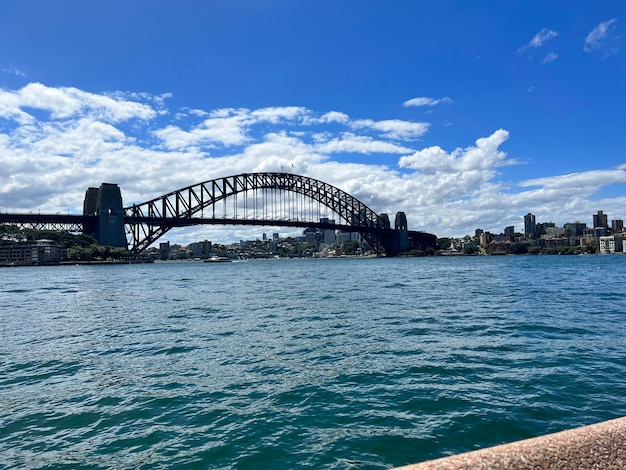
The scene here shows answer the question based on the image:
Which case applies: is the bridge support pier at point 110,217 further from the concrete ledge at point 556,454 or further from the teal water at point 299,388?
the concrete ledge at point 556,454

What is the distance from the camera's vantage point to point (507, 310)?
17.2 metres

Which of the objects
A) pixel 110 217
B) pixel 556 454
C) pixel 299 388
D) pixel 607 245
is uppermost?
pixel 110 217

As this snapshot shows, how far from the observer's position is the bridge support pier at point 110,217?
303 feet

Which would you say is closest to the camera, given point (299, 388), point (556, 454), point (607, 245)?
point (556, 454)

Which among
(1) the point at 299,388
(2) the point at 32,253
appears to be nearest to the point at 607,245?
(2) the point at 32,253

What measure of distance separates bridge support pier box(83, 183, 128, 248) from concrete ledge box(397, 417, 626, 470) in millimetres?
100090

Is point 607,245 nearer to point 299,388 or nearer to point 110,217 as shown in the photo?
point 110,217

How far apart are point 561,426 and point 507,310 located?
12433 mm

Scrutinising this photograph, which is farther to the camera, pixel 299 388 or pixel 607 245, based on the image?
pixel 607 245

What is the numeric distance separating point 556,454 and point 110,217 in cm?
10099

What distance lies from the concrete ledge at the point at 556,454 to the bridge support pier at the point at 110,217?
10009 cm

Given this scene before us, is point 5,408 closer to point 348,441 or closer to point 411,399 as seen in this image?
point 348,441

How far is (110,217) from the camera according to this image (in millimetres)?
93250

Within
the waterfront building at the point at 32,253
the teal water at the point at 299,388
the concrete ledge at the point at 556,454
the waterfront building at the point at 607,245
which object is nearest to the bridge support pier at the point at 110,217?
the waterfront building at the point at 32,253
